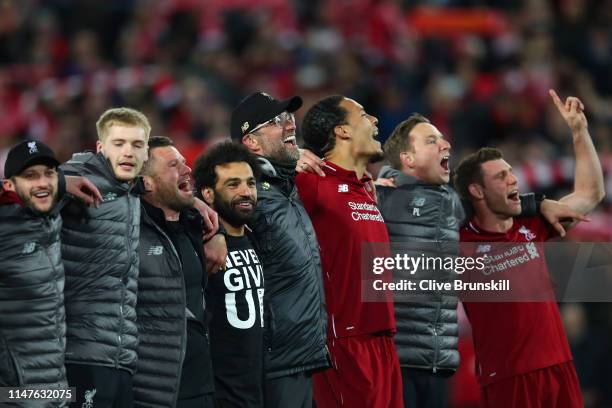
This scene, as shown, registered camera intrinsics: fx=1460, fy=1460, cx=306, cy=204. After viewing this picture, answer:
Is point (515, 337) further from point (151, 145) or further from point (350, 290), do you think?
point (151, 145)

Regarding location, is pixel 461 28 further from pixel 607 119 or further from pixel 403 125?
pixel 403 125

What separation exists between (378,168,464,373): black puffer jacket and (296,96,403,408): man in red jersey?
0.85 feet

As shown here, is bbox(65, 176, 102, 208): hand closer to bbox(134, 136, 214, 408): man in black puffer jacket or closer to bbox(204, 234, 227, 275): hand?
bbox(134, 136, 214, 408): man in black puffer jacket

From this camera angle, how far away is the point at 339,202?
25.3ft

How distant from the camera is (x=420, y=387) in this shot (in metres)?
7.87

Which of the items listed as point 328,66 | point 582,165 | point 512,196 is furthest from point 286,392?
point 328,66

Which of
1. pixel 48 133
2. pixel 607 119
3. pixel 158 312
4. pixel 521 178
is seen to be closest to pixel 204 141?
pixel 48 133

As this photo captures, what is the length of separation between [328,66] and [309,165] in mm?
6516

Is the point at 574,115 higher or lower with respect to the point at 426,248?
higher

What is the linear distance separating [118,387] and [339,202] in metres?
1.75

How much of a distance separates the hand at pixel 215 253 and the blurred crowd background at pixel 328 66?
5.02 m

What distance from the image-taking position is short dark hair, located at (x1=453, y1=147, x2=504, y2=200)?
336 inches

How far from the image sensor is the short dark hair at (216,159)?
7262 mm

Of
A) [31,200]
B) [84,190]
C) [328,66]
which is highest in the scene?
[328,66]
